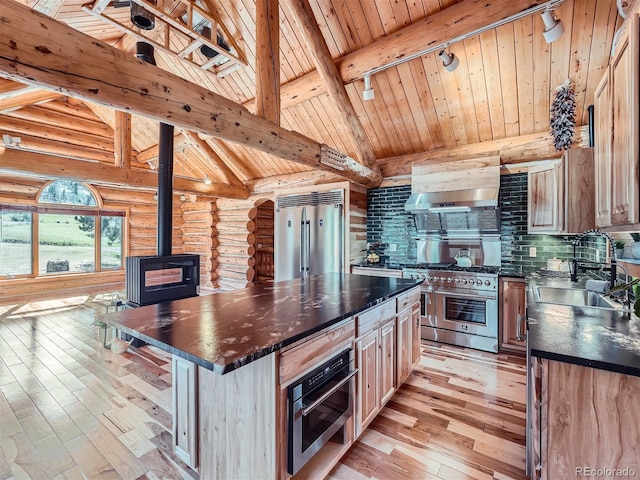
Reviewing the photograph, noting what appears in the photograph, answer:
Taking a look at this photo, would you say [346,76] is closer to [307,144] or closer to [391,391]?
[307,144]

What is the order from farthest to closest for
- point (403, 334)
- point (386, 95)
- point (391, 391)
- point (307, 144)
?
1. point (386, 95)
2. point (307, 144)
3. point (403, 334)
4. point (391, 391)

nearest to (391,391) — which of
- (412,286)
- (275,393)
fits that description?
(412,286)

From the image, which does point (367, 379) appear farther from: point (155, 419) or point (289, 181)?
point (289, 181)

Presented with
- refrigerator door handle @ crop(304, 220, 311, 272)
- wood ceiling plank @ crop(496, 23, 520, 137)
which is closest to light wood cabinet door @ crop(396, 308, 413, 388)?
refrigerator door handle @ crop(304, 220, 311, 272)

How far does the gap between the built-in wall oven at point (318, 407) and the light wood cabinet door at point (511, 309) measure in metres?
2.55

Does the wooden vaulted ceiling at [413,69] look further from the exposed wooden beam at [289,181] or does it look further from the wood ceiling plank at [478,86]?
the exposed wooden beam at [289,181]

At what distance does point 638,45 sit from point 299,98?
3513mm

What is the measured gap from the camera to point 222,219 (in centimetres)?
742

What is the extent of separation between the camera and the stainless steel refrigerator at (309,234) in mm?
4770

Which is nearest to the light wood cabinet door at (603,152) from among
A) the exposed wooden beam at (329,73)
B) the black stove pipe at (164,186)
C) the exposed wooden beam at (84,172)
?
the exposed wooden beam at (329,73)

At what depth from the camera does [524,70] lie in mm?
3195

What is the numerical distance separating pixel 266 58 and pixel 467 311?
12.0 ft

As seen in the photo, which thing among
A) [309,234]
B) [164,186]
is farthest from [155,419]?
[309,234]

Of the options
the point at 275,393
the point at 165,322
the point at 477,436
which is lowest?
the point at 477,436
